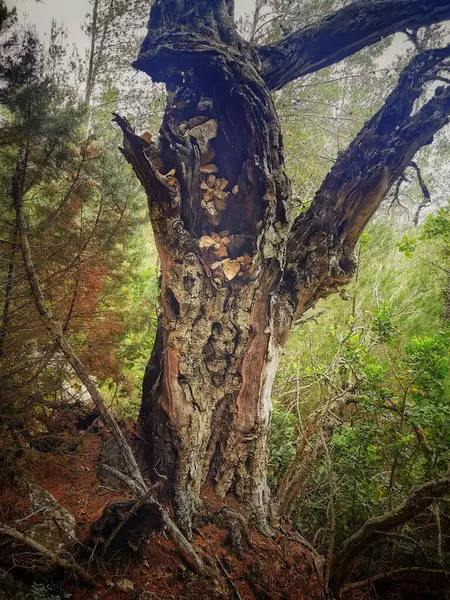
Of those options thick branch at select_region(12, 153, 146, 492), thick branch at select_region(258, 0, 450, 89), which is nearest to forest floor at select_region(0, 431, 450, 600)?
thick branch at select_region(12, 153, 146, 492)

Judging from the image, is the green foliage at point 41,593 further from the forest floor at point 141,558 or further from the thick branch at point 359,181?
the thick branch at point 359,181

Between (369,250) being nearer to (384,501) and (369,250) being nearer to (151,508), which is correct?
(384,501)

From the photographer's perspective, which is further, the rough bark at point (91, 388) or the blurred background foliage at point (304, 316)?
the blurred background foliage at point (304, 316)

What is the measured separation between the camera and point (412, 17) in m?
2.46

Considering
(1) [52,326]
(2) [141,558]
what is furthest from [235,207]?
(2) [141,558]

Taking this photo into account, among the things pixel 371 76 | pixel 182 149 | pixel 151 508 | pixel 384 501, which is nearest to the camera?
pixel 151 508

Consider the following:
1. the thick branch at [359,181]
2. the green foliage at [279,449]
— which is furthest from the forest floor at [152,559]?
the thick branch at [359,181]

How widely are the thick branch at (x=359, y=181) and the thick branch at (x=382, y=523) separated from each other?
63.6 inches

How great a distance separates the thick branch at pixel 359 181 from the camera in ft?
7.96

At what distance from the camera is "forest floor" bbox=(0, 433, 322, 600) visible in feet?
6.53

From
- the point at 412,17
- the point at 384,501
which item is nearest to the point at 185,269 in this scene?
the point at 412,17

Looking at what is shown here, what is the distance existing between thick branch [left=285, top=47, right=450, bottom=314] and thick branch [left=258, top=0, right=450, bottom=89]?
321mm

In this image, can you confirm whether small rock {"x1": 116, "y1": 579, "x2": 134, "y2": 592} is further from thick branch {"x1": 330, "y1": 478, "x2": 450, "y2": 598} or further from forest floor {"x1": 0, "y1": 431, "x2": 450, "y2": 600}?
thick branch {"x1": 330, "y1": 478, "x2": 450, "y2": 598}

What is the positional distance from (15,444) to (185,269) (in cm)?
222
